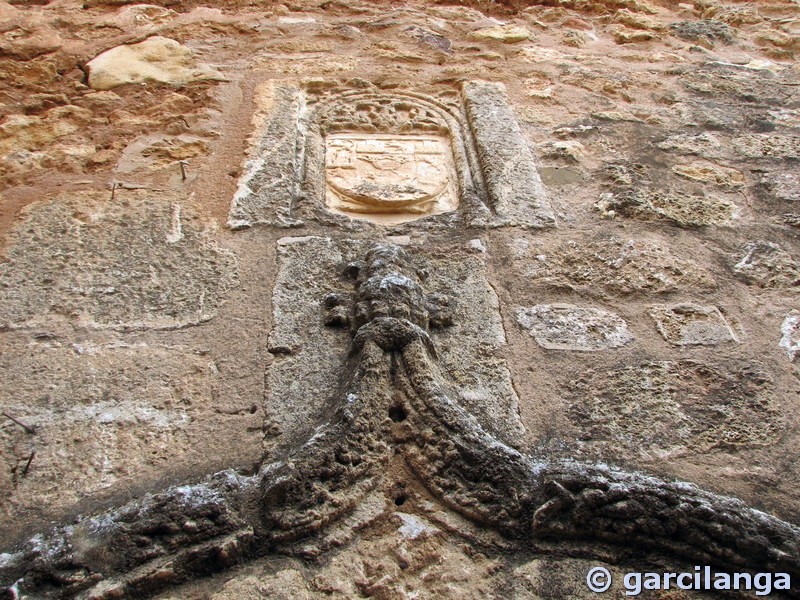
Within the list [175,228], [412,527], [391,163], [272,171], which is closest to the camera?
[412,527]

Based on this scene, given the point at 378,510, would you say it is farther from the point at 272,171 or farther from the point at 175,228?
the point at 272,171

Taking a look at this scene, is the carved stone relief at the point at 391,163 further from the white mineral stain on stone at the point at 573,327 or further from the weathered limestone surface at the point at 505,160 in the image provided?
the white mineral stain on stone at the point at 573,327

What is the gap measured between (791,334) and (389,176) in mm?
1245

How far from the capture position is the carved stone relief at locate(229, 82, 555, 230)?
2133mm

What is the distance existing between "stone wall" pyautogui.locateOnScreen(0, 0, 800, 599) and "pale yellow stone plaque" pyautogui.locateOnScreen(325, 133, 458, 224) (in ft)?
0.04

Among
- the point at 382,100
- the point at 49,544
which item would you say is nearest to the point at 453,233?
the point at 382,100

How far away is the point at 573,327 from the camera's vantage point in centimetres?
178

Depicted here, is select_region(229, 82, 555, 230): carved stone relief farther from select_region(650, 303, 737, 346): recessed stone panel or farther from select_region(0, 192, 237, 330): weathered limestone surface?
select_region(650, 303, 737, 346): recessed stone panel

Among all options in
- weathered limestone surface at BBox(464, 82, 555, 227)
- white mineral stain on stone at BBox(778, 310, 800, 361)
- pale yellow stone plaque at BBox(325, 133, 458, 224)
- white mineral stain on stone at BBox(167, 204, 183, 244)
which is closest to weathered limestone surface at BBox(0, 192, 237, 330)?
white mineral stain on stone at BBox(167, 204, 183, 244)

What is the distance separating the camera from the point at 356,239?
203cm

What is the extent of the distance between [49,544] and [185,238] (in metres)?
0.97

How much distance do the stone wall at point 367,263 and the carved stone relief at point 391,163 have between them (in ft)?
0.04

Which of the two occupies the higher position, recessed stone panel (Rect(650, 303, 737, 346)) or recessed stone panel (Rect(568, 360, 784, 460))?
recessed stone panel (Rect(650, 303, 737, 346))

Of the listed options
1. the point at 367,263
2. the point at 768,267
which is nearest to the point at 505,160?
the point at 367,263
